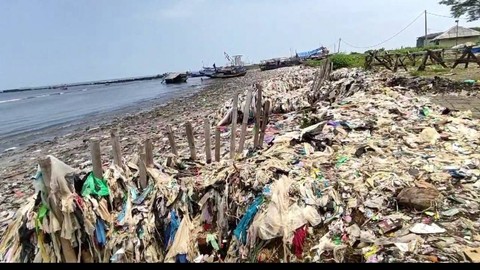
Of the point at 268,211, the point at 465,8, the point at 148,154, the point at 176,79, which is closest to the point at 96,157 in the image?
the point at 148,154

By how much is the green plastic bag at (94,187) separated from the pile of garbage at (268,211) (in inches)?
0.6

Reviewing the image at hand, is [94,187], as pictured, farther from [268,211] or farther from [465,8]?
[465,8]

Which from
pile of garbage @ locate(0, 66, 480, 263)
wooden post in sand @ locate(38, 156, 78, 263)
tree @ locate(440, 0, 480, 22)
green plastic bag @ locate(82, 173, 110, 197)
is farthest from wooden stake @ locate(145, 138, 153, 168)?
tree @ locate(440, 0, 480, 22)

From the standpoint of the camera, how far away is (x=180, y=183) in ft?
15.7

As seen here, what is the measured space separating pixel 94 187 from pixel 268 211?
2093 mm

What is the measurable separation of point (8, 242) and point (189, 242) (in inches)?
78.7

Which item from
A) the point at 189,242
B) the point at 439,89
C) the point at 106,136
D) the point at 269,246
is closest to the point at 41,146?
the point at 106,136

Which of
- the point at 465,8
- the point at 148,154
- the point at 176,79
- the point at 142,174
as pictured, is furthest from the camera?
the point at 176,79

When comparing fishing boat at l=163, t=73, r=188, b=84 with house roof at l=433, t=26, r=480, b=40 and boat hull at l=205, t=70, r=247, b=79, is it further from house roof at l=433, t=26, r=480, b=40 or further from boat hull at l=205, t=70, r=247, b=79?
house roof at l=433, t=26, r=480, b=40

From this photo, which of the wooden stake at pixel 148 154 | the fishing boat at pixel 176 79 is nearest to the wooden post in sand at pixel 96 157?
the wooden stake at pixel 148 154

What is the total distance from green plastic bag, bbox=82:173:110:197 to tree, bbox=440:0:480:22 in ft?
125

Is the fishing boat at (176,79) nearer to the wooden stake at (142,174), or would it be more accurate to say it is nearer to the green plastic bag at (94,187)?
the wooden stake at (142,174)

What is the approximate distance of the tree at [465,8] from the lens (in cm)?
3155

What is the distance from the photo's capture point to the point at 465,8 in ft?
106
